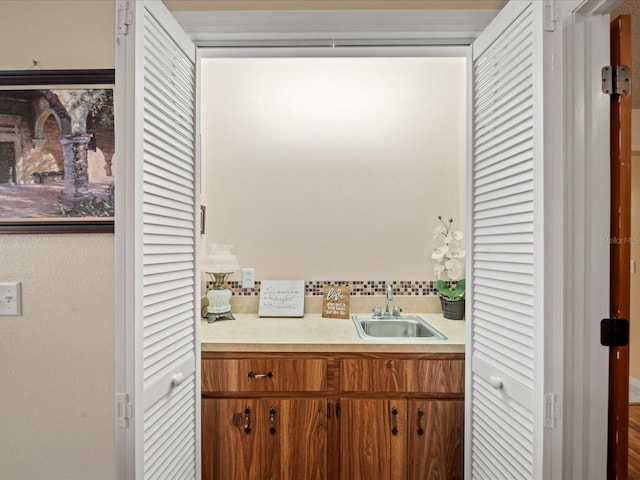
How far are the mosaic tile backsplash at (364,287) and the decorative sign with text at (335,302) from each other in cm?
8

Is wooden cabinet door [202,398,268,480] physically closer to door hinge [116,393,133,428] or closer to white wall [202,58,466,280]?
door hinge [116,393,133,428]

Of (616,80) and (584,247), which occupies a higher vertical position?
(616,80)

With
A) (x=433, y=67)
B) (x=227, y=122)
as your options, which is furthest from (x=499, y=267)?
(x=227, y=122)

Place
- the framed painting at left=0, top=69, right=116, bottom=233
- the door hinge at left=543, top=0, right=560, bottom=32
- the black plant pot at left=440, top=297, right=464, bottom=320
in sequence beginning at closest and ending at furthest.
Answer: the door hinge at left=543, top=0, right=560, bottom=32
the framed painting at left=0, top=69, right=116, bottom=233
the black plant pot at left=440, top=297, right=464, bottom=320

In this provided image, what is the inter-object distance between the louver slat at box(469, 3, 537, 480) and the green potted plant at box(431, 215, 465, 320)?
25.4 inches

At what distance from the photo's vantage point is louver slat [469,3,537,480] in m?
1.23

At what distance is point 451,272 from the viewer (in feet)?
7.60

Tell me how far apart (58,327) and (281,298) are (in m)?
1.24

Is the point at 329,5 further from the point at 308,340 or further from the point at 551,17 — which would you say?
the point at 308,340

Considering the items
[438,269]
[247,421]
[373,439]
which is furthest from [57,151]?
[438,269]

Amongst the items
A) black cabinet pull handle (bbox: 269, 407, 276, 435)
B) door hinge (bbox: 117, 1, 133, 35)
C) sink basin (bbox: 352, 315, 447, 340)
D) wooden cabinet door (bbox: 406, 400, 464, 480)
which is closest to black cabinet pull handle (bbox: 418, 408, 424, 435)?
wooden cabinet door (bbox: 406, 400, 464, 480)

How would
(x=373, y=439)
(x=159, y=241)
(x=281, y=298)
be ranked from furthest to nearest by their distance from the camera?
(x=281, y=298) < (x=373, y=439) < (x=159, y=241)

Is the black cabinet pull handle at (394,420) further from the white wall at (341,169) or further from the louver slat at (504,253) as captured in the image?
the white wall at (341,169)

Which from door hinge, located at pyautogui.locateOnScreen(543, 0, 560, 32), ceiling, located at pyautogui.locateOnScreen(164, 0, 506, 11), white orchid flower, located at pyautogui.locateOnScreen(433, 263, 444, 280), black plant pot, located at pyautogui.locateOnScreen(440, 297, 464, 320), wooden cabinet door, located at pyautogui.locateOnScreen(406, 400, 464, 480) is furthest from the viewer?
white orchid flower, located at pyautogui.locateOnScreen(433, 263, 444, 280)
